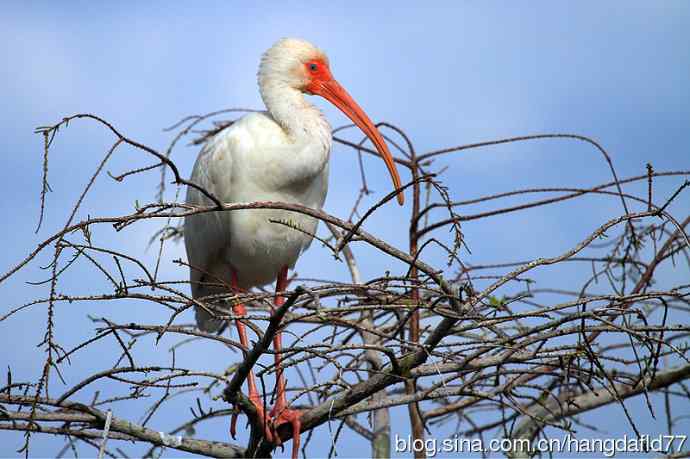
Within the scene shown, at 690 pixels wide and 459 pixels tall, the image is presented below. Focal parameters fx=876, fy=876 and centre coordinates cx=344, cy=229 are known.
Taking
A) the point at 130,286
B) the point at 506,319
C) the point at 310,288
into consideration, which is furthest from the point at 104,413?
the point at 506,319

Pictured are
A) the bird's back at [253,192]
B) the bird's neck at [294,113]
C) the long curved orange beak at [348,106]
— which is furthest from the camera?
the long curved orange beak at [348,106]

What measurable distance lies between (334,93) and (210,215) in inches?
52.0

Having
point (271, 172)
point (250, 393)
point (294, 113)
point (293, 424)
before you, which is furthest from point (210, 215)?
point (293, 424)

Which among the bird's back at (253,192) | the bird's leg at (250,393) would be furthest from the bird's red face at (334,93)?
the bird's leg at (250,393)

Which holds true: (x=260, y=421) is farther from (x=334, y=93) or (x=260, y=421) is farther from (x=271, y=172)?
(x=334, y=93)

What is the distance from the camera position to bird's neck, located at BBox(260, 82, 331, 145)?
5.89m

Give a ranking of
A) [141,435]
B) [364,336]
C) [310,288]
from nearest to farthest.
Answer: [310,288], [141,435], [364,336]

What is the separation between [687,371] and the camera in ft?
18.5

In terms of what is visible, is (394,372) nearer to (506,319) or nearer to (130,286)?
(506,319)

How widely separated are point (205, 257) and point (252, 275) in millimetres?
361

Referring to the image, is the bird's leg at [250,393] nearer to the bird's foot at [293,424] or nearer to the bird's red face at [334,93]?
the bird's foot at [293,424]

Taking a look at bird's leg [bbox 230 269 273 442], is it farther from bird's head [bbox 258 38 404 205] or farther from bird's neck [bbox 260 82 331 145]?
bird's head [bbox 258 38 404 205]

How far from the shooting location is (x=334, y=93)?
6.47 meters

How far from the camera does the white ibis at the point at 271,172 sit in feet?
19.0
